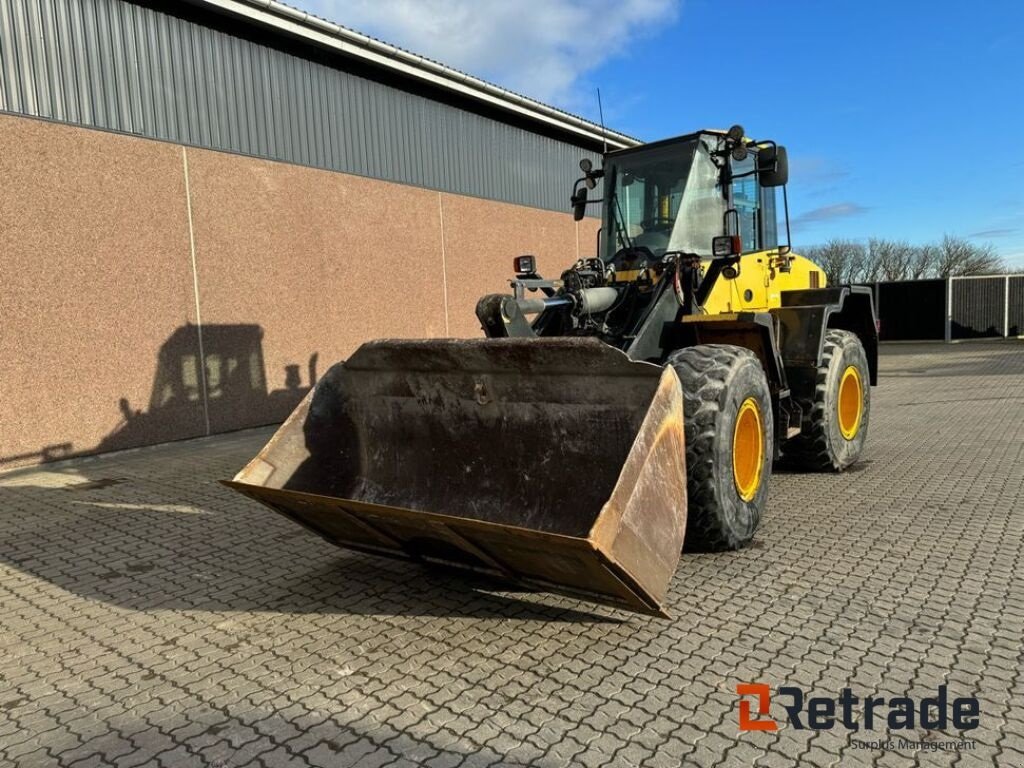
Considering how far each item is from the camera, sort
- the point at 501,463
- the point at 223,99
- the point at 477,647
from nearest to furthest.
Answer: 1. the point at 477,647
2. the point at 501,463
3. the point at 223,99

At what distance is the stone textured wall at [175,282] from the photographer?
26.0 ft

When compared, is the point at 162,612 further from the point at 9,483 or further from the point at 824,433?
the point at 824,433

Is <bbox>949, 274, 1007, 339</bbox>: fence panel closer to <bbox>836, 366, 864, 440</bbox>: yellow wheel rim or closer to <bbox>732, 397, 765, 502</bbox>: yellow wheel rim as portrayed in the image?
<bbox>836, 366, 864, 440</bbox>: yellow wheel rim

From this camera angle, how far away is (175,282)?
30.1 ft

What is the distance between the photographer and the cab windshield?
5.75m

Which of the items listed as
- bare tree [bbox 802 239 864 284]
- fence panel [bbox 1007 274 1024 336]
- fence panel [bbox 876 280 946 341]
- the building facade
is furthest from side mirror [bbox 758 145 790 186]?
bare tree [bbox 802 239 864 284]

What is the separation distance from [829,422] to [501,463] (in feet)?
11.4

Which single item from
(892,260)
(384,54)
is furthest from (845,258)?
(384,54)

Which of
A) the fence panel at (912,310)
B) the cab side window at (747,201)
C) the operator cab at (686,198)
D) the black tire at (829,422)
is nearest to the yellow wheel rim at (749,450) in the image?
the operator cab at (686,198)

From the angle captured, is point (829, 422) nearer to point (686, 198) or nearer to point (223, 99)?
point (686, 198)

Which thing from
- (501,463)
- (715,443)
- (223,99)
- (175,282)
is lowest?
(501,463)

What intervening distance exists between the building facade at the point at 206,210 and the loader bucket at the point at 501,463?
541cm

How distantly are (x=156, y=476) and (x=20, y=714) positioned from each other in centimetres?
483

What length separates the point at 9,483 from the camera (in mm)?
7320
